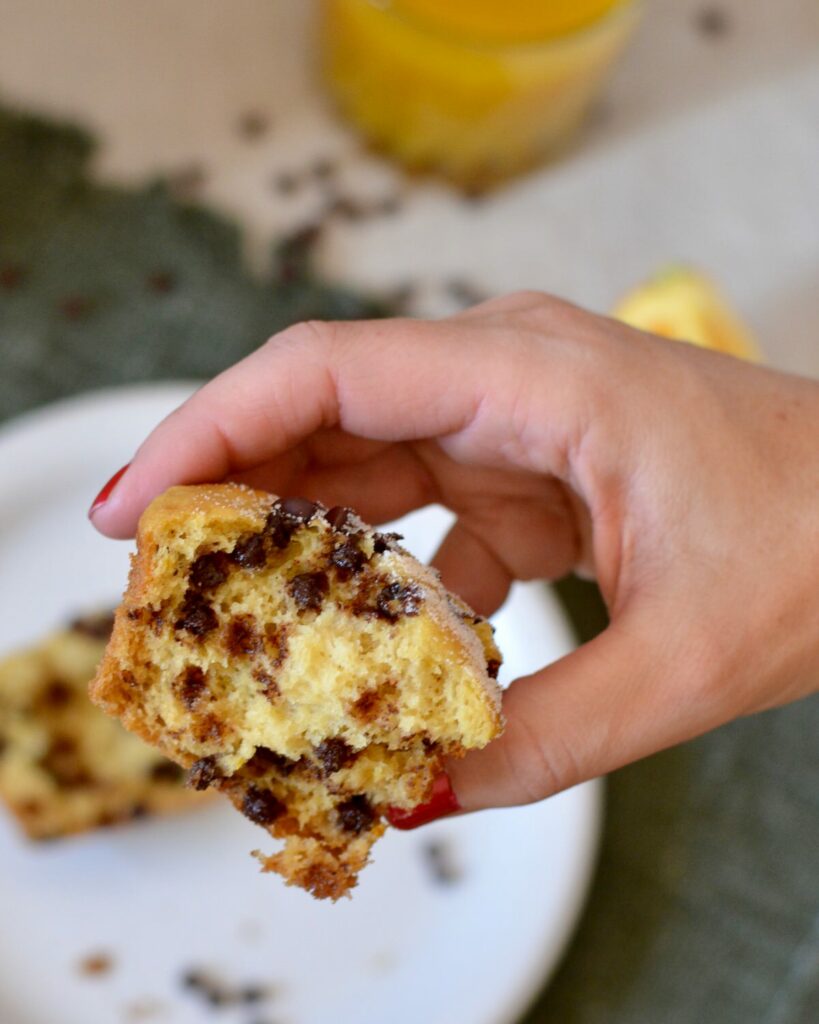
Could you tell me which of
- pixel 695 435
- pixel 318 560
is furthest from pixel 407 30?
pixel 318 560

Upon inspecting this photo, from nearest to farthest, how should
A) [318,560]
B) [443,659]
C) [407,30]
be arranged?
[443,659], [318,560], [407,30]

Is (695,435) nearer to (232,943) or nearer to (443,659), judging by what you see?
(443,659)

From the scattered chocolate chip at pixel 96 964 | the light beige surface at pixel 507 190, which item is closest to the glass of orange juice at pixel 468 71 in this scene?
the light beige surface at pixel 507 190

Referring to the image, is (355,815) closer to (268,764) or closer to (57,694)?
(268,764)

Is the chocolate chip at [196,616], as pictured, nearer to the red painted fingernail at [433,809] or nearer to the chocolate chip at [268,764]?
the chocolate chip at [268,764]

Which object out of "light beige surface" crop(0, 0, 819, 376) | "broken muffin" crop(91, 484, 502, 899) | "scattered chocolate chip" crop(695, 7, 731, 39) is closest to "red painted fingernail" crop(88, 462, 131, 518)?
"broken muffin" crop(91, 484, 502, 899)

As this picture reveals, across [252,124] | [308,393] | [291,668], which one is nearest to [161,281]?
[252,124]

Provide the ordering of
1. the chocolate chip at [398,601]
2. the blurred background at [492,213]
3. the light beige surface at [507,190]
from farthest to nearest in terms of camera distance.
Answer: the light beige surface at [507,190], the blurred background at [492,213], the chocolate chip at [398,601]
